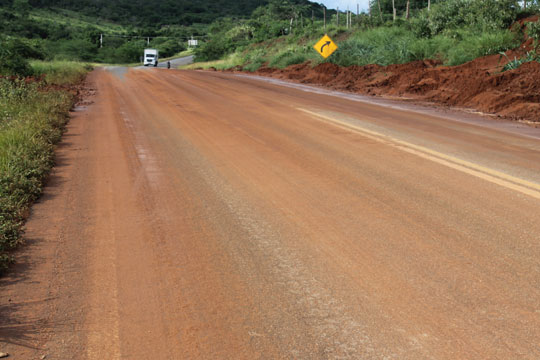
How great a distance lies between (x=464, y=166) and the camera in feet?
23.3

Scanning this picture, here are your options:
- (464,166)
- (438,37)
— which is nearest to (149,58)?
(438,37)

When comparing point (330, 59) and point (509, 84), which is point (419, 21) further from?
point (509, 84)

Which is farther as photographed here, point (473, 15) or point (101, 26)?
point (101, 26)

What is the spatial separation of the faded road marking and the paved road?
3 centimetres

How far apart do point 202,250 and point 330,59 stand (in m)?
28.9

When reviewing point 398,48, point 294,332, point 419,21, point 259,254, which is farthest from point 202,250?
point 419,21

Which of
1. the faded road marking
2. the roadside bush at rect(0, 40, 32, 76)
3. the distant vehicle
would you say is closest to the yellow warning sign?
the roadside bush at rect(0, 40, 32, 76)

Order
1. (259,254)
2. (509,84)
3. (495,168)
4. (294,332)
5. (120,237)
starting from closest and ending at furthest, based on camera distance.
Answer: (294,332) < (259,254) < (120,237) < (495,168) < (509,84)

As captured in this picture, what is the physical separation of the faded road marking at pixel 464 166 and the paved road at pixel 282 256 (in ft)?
0.10

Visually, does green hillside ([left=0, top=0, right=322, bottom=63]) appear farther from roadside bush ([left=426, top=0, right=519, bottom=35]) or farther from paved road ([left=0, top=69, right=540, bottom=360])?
paved road ([left=0, top=69, right=540, bottom=360])

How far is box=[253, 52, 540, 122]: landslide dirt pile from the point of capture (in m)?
14.3

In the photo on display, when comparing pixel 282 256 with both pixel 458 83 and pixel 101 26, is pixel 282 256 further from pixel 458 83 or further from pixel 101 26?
pixel 101 26

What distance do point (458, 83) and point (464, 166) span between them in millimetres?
11586

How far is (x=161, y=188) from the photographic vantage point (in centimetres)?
630
